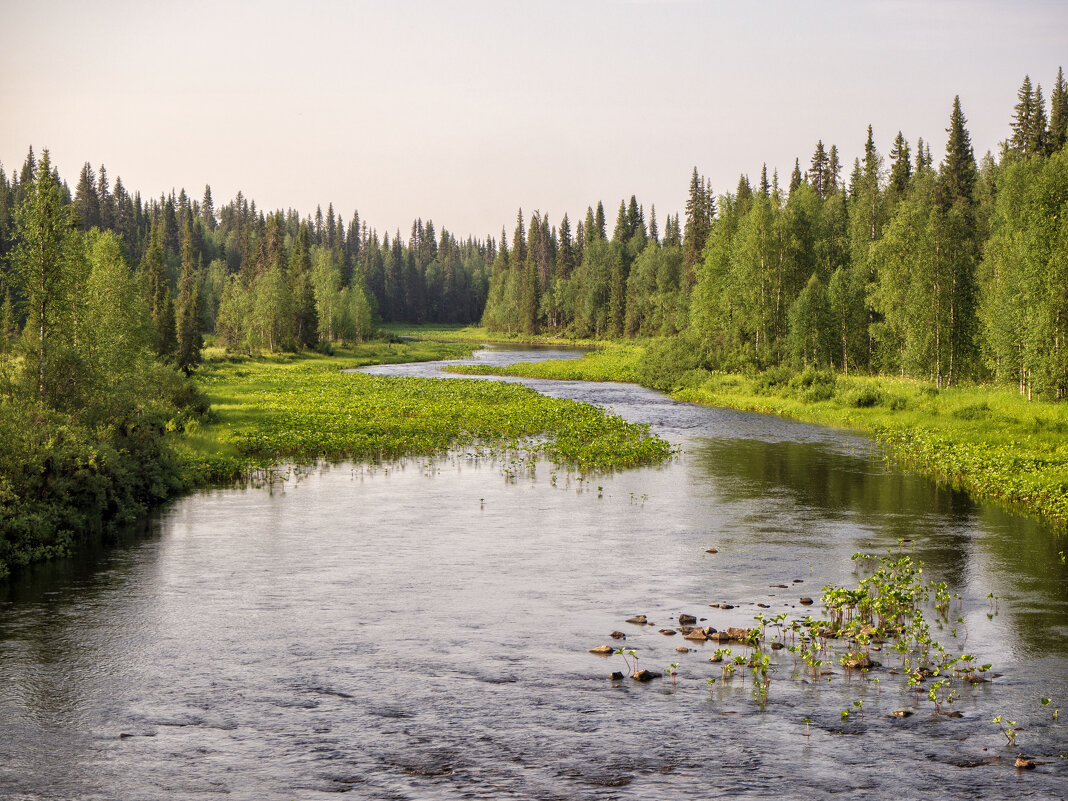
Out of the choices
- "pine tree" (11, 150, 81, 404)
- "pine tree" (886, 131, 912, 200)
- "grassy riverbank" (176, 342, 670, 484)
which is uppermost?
"pine tree" (886, 131, 912, 200)

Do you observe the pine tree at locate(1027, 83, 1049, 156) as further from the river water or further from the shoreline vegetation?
the river water

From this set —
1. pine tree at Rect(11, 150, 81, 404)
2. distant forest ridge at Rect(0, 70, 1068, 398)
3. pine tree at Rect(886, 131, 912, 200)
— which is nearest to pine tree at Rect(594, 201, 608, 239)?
distant forest ridge at Rect(0, 70, 1068, 398)

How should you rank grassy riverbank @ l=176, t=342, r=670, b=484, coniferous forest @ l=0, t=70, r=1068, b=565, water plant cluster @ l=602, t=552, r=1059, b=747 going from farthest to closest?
1. grassy riverbank @ l=176, t=342, r=670, b=484
2. coniferous forest @ l=0, t=70, r=1068, b=565
3. water plant cluster @ l=602, t=552, r=1059, b=747

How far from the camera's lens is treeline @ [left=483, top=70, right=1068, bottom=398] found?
48.1 metres

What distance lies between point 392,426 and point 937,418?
87.8ft

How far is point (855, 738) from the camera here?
43.2 ft

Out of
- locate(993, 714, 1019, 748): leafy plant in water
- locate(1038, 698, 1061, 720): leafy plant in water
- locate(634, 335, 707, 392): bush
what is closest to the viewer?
locate(993, 714, 1019, 748): leafy plant in water

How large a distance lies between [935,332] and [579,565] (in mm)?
45257

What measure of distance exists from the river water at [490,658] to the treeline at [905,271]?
82.7 ft

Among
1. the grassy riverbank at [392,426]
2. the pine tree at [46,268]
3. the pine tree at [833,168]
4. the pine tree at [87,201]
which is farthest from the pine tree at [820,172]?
the pine tree at [87,201]

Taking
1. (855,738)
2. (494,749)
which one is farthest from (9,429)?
(855,738)

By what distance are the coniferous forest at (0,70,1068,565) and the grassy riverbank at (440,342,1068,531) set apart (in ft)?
10.8

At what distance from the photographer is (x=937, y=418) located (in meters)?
44.5

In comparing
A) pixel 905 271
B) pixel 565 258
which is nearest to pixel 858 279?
pixel 905 271
